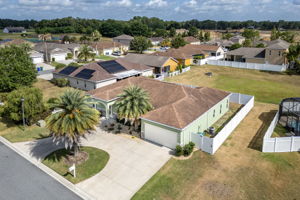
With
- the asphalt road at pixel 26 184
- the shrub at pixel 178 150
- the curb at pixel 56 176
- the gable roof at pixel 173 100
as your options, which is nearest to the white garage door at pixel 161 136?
the gable roof at pixel 173 100

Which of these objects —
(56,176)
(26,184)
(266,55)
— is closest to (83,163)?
(56,176)

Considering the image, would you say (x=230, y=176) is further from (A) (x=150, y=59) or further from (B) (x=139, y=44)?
(B) (x=139, y=44)

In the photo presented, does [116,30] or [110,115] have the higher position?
[116,30]

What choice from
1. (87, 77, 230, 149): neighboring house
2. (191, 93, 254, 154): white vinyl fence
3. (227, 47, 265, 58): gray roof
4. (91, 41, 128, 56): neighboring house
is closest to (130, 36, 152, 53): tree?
(91, 41, 128, 56): neighboring house

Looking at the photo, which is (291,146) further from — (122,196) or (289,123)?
(122,196)

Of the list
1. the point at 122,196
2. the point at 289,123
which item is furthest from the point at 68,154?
the point at 289,123

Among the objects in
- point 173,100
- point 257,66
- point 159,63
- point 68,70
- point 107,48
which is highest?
point 107,48
